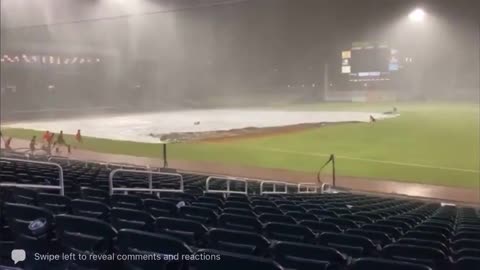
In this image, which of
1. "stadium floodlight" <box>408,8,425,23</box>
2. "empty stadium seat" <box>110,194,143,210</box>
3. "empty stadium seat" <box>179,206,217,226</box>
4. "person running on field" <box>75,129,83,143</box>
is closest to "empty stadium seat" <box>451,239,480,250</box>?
"empty stadium seat" <box>179,206,217,226</box>

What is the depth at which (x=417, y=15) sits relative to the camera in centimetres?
2048

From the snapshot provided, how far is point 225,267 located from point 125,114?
77.6 ft

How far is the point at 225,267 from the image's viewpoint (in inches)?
101

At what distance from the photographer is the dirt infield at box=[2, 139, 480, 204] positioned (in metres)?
15.5

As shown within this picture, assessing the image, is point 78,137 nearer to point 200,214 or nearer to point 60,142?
point 60,142

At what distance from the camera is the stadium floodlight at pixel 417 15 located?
2041 centimetres

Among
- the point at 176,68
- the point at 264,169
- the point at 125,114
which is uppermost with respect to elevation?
the point at 176,68

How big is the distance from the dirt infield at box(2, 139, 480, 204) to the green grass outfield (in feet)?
2.15

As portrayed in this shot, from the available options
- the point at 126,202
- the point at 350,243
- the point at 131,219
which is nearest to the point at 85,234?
the point at 131,219

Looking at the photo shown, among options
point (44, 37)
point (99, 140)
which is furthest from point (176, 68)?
point (44, 37)

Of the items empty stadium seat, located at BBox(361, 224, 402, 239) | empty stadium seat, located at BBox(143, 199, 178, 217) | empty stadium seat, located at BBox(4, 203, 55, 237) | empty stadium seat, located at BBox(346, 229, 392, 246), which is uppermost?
empty stadium seat, located at BBox(4, 203, 55, 237)

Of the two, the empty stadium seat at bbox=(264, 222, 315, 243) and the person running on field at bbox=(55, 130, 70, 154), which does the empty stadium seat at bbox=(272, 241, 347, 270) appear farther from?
the person running on field at bbox=(55, 130, 70, 154)

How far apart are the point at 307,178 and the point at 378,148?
14.0 feet

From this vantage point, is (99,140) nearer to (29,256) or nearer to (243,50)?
(243,50)
